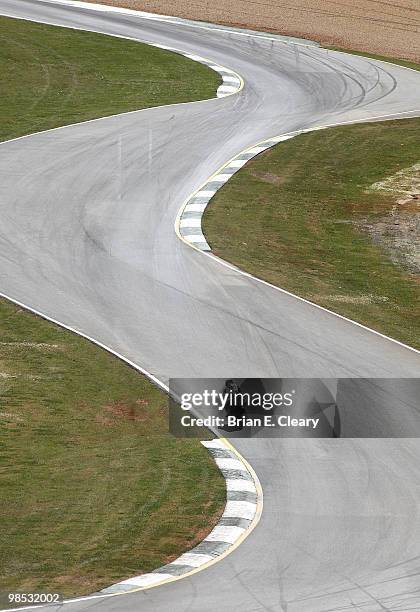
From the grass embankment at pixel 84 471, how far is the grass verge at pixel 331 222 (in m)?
6.17

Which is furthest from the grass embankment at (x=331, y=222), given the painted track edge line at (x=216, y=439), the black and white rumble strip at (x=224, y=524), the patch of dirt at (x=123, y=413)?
the black and white rumble strip at (x=224, y=524)

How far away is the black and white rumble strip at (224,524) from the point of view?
12445mm

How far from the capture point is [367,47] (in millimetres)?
51344

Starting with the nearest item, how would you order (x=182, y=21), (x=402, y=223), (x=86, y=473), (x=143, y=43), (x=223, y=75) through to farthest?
(x=86, y=473) → (x=402, y=223) → (x=223, y=75) → (x=143, y=43) → (x=182, y=21)

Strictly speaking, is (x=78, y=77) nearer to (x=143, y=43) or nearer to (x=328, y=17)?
(x=143, y=43)

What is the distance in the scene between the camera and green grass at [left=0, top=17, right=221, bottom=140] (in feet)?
126

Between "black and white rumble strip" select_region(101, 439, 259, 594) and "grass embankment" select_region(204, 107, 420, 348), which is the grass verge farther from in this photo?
"black and white rumble strip" select_region(101, 439, 259, 594)

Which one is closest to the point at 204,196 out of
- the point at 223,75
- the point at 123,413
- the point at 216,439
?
the point at 123,413

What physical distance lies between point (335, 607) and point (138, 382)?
26.1ft

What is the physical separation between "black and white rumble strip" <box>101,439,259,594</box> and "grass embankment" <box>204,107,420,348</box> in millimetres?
6602

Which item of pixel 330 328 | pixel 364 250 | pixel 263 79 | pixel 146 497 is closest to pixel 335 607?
pixel 146 497

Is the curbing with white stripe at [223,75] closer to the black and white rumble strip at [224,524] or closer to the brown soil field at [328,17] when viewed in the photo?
the brown soil field at [328,17]

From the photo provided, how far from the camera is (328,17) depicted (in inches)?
2167

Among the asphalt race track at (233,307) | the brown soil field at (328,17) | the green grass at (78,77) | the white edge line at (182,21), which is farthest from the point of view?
the brown soil field at (328,17)
